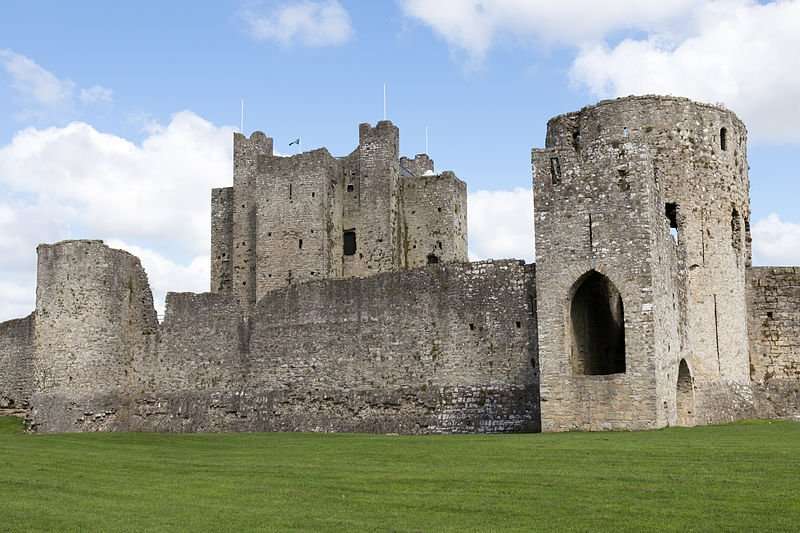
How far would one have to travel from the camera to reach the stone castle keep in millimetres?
27109

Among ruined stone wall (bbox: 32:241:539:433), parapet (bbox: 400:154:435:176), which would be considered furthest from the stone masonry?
ruined stone wall (bbox: 32:241:539:433)

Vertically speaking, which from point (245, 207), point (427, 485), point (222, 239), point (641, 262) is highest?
point (245, 207)

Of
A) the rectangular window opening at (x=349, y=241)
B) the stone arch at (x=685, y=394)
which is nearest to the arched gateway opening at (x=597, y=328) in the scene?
the stone arch at (x=685, y=394)

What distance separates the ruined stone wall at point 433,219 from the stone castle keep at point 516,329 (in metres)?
13.8

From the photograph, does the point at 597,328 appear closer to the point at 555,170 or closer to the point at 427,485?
the point at 555,170

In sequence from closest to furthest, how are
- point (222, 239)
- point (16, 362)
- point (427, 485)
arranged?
1. point (427, 485)
2. point (16, 362)
3. point (222, 239)

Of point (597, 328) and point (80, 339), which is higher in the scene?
point (80, 339)

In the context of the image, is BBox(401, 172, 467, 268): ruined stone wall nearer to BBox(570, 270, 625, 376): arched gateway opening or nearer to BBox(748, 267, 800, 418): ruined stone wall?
BBox(748, 267, 800, 418): ruined stone wall

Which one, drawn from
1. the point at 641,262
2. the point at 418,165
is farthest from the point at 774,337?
the point at 418,165

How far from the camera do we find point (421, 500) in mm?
14688

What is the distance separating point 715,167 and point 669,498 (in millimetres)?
19504

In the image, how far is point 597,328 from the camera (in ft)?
97.1

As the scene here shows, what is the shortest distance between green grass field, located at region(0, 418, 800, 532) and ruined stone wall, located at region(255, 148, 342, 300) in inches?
841

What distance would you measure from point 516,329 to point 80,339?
14694 millimetres
